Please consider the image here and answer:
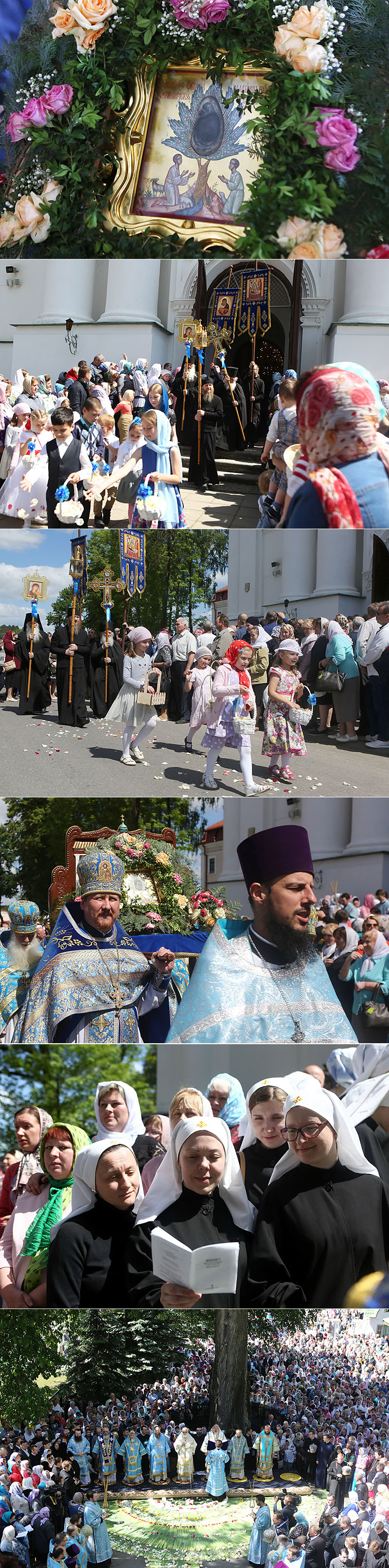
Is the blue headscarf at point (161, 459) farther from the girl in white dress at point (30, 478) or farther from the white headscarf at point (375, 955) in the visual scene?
the white headscarf at point (375, 955)

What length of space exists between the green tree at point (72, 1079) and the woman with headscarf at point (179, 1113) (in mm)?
356

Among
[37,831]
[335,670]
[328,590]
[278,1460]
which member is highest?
[328,590]

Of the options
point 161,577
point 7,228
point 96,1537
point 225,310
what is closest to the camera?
point 96,1537

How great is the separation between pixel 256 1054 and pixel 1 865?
1.63m

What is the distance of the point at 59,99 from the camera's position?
6.96 m

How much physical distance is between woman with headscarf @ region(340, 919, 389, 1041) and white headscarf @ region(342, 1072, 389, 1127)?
0.22 metres

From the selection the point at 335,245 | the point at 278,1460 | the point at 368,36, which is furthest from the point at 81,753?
the point at 368,36

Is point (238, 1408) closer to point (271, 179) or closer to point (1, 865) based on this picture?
point (1, 865)

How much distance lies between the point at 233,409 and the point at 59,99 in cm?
196

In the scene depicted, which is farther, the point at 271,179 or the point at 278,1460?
the point at 271,179

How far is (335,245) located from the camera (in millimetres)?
6863

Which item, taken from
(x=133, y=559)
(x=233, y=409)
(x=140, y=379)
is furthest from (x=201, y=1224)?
(x=140, y=379)

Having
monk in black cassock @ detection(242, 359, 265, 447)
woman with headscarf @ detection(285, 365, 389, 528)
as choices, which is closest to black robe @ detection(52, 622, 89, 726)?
woman with headscarf @ detection(285, 365, 389, 528)

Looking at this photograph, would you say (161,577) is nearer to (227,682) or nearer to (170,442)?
(227,682)
